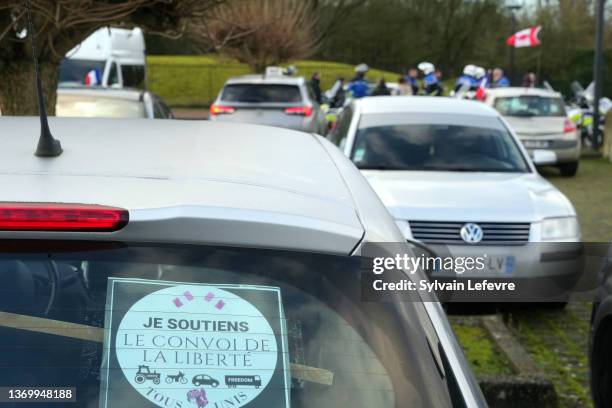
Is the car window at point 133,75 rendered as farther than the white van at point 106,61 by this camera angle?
Yes

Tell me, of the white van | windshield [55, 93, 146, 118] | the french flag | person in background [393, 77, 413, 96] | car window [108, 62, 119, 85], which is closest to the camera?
windshield [55, 93, 146, 118]

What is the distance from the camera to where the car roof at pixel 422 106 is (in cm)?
902

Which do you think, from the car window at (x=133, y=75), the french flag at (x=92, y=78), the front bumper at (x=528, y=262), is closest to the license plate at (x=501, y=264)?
the front bumper at (x=528, y=262)

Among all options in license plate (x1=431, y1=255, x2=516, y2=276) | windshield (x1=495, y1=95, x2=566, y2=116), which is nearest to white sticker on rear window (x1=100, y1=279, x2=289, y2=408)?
license plate (x1=431, y1=255, x2=516, y2=276)

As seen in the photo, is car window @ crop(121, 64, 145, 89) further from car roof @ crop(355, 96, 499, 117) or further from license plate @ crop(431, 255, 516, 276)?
license plate @ crop(431, 255, 516, 276)

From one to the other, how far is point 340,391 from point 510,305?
19.5 feet

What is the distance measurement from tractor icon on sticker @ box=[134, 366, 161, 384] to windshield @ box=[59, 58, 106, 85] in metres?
18.4

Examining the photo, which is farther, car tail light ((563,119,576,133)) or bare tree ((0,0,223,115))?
car tail light ((563,119,576,133))

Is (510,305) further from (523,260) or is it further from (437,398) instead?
(437,398)

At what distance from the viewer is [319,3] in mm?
46844

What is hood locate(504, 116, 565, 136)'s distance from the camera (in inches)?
677

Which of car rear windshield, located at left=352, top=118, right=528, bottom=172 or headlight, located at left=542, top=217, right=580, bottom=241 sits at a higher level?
car rear windshield, located at left=352, top=118, right=528, bottom=172

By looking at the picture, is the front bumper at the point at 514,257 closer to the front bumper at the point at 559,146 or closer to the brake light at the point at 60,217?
the brake light at the point at 60,217

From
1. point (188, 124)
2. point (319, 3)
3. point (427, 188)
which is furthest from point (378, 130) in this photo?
point (319, 3)
